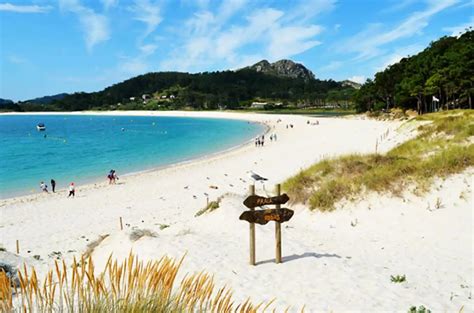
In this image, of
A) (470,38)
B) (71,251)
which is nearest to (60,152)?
(71,251)

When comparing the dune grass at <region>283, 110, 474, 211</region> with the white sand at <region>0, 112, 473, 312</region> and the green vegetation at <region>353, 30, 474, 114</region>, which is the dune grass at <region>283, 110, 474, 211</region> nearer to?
the white sand at <region>0, 112, 473, 312</region>

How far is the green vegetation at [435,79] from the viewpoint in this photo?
1982 inches

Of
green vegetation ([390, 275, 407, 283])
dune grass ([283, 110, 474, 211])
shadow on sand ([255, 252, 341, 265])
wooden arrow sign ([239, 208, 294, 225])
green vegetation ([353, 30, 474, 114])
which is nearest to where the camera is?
green vegetation ([390, 275, 407, 283])

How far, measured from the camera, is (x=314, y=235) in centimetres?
1091

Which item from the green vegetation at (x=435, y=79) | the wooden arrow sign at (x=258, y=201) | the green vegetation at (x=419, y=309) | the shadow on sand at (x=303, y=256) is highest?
the green vegetation at (x=435, y=79)

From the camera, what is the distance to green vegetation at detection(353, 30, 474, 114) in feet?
165

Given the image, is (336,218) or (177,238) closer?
(177,238)

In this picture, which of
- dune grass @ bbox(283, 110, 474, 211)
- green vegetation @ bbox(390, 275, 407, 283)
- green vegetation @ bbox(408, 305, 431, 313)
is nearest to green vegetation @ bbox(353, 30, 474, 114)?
dune grass @ bbox(283, 110, 474, 211)

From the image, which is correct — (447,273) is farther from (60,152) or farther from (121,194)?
(60,152)

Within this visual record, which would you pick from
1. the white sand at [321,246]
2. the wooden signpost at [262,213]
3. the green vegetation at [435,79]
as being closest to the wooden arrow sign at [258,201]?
the wooden signpost at [262,213]

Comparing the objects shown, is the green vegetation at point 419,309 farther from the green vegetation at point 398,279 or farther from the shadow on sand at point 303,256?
the shadow on sand at point 303,256

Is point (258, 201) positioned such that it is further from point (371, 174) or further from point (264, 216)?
point (371, 174)

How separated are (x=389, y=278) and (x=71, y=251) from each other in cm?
1013

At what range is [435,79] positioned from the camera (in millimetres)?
52625
